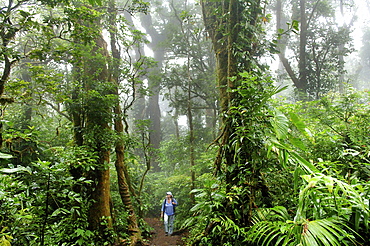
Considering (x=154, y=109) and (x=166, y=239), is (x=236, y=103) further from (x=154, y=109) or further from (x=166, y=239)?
(x=154, y=109)

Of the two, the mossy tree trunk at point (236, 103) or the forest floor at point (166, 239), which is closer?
the mossy tree trunk at point (236, 103)

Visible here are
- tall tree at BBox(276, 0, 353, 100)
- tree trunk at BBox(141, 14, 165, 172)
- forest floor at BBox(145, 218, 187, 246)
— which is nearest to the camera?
forest floor at BBox(145, 218, 187, 246)

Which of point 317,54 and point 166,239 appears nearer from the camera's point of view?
point 166,239

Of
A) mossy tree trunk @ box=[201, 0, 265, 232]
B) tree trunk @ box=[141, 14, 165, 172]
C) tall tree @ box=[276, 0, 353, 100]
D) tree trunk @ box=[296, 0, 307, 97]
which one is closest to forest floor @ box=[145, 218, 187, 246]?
mossy tree trunk @ box=[201, 0, 265, 232]

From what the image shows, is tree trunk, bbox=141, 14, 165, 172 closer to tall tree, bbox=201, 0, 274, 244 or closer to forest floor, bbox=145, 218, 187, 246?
forest floor, bbox=145, 218, 187, 246

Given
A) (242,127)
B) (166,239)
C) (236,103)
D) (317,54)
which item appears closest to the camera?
(242,127)

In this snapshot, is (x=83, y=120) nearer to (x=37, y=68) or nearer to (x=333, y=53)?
(x=37, y=68)

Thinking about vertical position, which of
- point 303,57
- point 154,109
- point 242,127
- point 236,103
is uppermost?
point 303,57

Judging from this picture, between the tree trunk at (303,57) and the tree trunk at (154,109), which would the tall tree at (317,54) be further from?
the tree trunk at (154,109)

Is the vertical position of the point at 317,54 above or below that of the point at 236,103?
above

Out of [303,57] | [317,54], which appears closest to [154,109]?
[303,57]

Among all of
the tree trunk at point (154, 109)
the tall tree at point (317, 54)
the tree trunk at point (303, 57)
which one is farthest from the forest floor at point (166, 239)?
the tree trunk at point (303, 57)

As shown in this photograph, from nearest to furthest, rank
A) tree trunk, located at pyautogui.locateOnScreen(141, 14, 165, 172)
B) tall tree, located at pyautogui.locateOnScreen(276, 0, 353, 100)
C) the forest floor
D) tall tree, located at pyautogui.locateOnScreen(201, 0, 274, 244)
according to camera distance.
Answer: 1. tall tree, located at pyautogui.locateOnScreen(201, 0, 274, 244)
2. the forest floor
3. tall tree, located at pyautogui.locateOnScreen(276, 0, 353, 100)
4. tree trunk, located at pyautogui.locateOnScreen(141, 14, 165, 172)

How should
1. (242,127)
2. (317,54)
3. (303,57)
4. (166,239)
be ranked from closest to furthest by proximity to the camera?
(242,127), (166,239), (303,57), (317,54)
